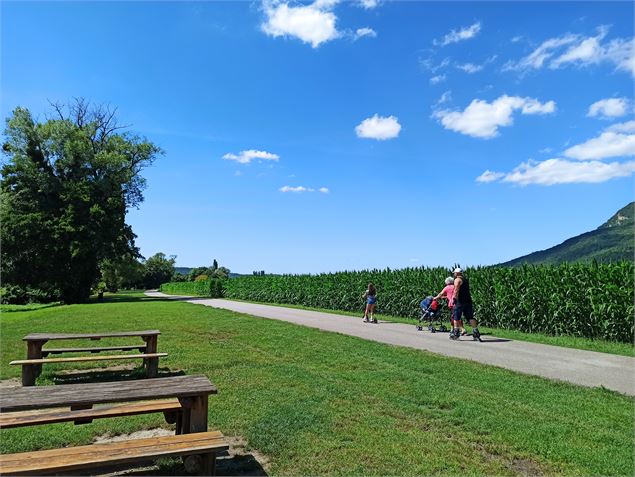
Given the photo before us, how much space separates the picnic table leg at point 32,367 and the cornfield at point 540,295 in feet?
44.1

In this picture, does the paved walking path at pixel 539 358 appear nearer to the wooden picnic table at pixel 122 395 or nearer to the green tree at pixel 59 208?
the wooden picnic table at pixel 122 395

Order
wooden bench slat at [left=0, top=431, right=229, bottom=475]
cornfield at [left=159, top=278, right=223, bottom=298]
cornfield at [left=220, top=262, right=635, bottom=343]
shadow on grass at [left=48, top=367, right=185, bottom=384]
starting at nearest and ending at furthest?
1. wooden bench slat at [left=0, top=431, right=229, bottom=475]
2. shadow on grass at [left=48, top=367, right=185, bottom=384]
3. cornfield at [left=220, top=262, right=635, bottom=343]
4. cornfield at [left=159, top=278, right=223, bottom=298]

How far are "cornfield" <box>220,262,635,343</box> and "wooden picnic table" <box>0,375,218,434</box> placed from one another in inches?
478

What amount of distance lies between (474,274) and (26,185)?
37950 mm

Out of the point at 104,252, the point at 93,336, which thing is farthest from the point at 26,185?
the point at 93,336

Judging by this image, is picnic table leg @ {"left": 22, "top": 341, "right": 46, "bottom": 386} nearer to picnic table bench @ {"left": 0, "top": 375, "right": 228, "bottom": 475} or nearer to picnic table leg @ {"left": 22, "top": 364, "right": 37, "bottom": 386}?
picnic table leg @ {"left": 22, "top": 364, "right": 37, "bottom": 386}

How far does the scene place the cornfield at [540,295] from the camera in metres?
12.6

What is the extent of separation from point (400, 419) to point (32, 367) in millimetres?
5843


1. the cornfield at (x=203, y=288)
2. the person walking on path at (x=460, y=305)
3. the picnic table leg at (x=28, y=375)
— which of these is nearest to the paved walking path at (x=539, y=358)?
the person walking on path at (x=460, y=305)

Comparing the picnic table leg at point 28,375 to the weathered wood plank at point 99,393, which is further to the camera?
the picnic table leg at point 28,375

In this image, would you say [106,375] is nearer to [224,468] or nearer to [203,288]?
[224,468]

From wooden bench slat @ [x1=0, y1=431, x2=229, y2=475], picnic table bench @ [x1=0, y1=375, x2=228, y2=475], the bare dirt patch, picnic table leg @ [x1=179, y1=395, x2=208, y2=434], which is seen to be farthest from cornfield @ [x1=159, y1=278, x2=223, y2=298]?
wooden bench slat @ [x1=0, y1=431, x2=229, y2=475]

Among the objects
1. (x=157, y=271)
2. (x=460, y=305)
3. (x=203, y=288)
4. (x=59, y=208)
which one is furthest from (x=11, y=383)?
(x=157, y=271)

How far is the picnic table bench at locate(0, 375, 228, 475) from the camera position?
320 centimetres
